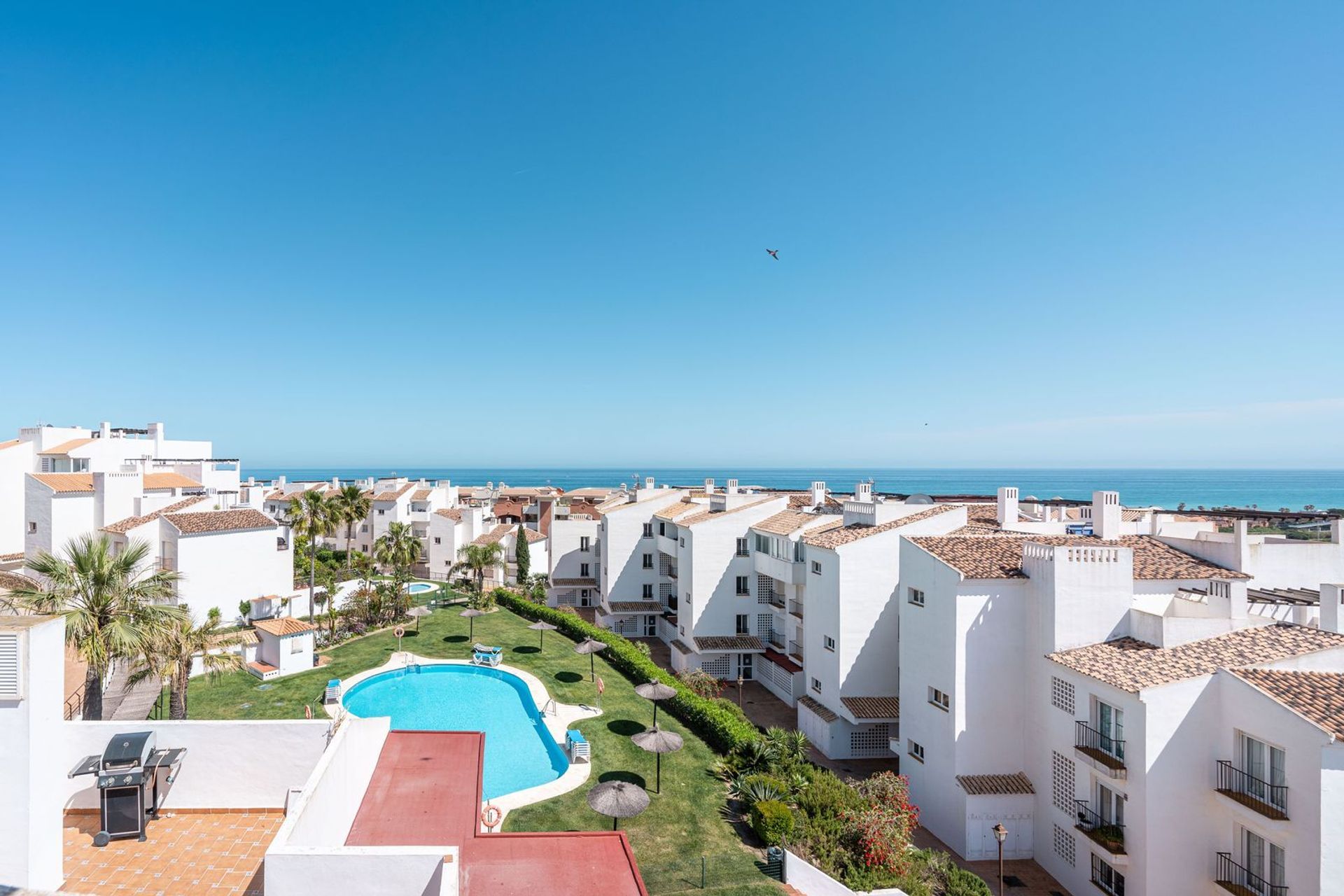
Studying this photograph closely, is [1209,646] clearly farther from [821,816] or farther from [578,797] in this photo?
[578,797]

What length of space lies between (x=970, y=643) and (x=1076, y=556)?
170 inches

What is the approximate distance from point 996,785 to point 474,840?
16.4 m

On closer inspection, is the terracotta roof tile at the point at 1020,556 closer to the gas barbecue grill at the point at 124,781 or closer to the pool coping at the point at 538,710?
the pool coping at the point at 538,710

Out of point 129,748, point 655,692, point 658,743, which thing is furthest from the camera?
point 655,692

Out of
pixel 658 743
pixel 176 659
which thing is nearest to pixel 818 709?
pixel 658 743

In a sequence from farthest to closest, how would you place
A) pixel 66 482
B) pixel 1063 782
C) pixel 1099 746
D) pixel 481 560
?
pixel 481 560 < pixel 66 482 < pixel 1063 782 < pixel 1099 746

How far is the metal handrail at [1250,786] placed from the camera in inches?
603

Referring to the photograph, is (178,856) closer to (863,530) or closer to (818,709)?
(818,709)

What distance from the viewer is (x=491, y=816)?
59.7ft

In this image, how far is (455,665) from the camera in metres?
32.6

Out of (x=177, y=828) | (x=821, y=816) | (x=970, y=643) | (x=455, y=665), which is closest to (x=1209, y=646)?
(x=970, y=643)

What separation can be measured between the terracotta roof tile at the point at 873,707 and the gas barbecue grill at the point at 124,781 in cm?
2299

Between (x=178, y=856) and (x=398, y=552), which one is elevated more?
(x=398, y=552)

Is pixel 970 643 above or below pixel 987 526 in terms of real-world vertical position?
below
